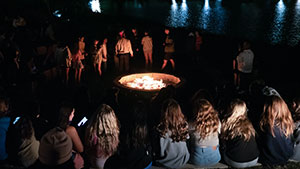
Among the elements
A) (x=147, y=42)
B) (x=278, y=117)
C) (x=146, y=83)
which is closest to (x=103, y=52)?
(x=147, y=42)

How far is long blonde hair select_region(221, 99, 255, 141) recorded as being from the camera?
4887 millimetres

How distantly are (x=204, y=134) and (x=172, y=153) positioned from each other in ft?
2.06

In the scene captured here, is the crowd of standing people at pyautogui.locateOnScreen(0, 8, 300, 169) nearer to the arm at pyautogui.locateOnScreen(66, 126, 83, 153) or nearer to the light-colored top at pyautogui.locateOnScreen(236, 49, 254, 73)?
the arm at pyautogui.locateOnScreen(66, 126, 83, 153)

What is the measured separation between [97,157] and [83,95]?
10.3 ft

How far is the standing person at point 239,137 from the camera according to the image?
491 centimetres

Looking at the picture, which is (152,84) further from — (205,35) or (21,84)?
(205,35)

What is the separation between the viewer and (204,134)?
4.98 m

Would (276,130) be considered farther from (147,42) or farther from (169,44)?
(147,42)

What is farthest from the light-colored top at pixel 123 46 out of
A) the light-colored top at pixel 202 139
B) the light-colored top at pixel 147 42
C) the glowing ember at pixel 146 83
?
the light-colored top at pixel 202 139

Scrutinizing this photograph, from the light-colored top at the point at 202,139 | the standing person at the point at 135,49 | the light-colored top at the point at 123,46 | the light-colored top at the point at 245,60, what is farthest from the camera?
the standing person at the point at 135,49

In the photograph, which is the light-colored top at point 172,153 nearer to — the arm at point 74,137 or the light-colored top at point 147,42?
the arm at point 74,137

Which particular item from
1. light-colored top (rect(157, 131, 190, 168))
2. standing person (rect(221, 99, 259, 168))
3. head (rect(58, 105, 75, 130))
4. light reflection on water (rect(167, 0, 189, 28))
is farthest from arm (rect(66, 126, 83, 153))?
light reflection on water (rect(167, 0, 189, 28))

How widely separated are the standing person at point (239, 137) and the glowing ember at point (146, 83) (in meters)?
4.83

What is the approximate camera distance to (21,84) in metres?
8.81
